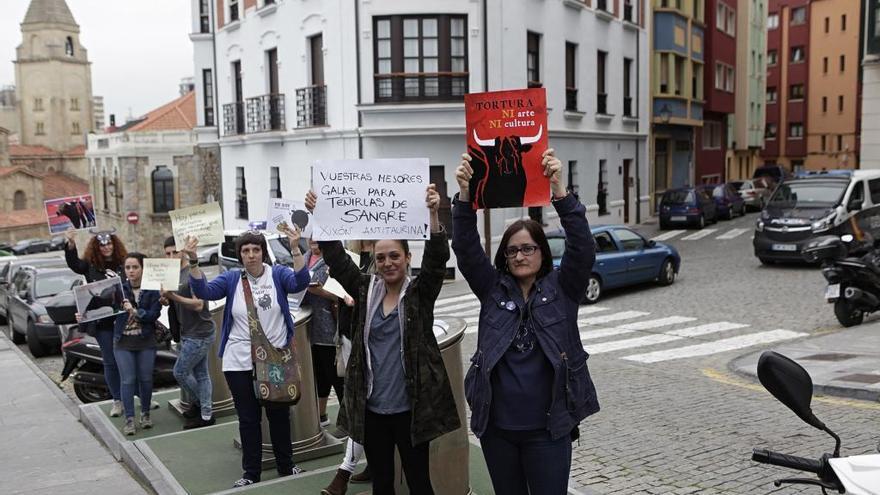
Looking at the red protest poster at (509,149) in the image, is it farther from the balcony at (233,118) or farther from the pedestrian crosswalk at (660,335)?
the balcony at (233,118)

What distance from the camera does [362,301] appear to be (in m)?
4.71

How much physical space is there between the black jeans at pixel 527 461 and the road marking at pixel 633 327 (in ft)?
29.4

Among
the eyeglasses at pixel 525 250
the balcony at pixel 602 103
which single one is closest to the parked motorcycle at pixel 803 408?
the eyeglasses at pixel 525 250

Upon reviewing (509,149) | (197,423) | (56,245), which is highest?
(509,149)

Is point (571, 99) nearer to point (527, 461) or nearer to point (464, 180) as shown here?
point (464, 180)

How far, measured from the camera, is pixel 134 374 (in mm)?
7922

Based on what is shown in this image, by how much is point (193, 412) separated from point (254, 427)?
2328mm

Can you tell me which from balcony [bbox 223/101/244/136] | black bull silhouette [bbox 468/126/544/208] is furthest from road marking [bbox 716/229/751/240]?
black bull silhouette [bbox 468/126/544/208]

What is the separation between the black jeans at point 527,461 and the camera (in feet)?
12.9

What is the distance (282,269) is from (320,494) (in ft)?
5.32

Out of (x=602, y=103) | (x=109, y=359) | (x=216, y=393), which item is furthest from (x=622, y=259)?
(x=602, y=103)

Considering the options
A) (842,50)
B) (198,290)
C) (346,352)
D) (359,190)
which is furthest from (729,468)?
(842,50)

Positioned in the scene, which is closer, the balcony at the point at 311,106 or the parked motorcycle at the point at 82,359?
the parked motorcycle at the point at 82,359

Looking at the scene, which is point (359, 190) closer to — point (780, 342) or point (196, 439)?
point (196, 439)
